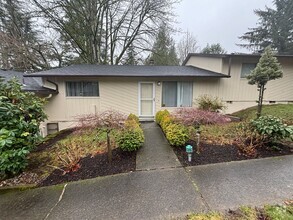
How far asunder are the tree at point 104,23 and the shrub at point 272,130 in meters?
13.4

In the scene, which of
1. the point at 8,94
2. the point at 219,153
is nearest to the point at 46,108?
the point at 8,94

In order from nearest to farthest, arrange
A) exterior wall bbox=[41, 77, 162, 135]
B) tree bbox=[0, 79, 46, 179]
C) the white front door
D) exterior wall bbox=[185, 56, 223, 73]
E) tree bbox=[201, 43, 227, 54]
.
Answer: tree bbox=[0, 79, 46, 179]
exterior wall bbox=[41, 77, 162, 135]
the white front door
exterior wall bbox=[185, 56, 223, 73]
tree bbox=[201, 43, 227, 54]

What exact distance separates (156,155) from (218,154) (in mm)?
1667

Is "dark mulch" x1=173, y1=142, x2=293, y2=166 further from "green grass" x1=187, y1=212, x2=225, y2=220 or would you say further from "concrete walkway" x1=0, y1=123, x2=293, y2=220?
"green grass" x1=187, y1=212, x2=225, y2=220

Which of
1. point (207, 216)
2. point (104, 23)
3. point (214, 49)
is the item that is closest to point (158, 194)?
point (207, 216)

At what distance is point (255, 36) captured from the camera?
20.9 meters

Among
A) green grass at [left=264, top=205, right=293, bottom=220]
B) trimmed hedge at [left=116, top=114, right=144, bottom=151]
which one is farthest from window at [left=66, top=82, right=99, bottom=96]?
green grass at [left=264, top=205, right=293, bottom=220]

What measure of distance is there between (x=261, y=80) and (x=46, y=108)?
993 centimetres

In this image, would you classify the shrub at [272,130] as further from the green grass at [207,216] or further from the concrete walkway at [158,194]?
the green grass at [207,216]

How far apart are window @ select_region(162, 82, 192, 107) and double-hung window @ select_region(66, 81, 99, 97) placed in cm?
364

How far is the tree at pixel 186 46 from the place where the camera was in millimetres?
23922

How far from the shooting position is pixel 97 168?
3861 mm

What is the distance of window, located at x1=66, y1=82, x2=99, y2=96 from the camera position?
8.10m

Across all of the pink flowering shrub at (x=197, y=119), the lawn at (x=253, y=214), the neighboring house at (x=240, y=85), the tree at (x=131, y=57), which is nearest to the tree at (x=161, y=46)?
the tree at (x=131, y=57)
